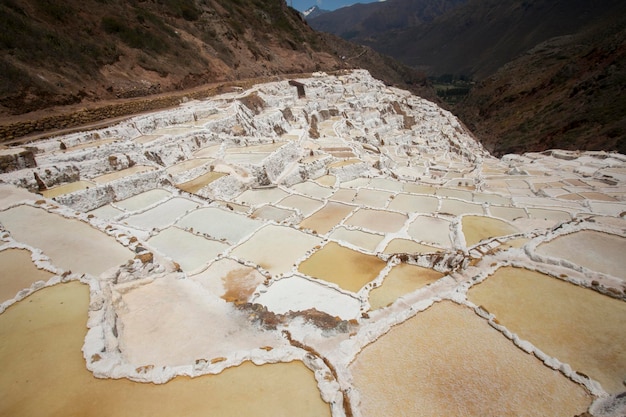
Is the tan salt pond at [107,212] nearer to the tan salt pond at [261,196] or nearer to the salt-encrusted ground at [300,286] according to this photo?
the salt-encrusted ground at [300,286]

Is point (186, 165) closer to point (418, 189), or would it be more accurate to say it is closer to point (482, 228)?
point (418, 189)

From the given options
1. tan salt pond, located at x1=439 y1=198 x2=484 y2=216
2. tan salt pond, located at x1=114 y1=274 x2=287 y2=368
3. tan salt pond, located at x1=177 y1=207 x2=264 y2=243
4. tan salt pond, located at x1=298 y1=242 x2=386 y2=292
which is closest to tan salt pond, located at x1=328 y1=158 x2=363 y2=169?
tan salt pond, located at x1=439 y1=198 x2=484 y2=216

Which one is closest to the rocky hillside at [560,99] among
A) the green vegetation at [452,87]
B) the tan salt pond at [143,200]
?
the green vegetation at [452,87]

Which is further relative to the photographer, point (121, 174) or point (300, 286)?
point (121, 174)

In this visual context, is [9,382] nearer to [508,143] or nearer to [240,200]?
[240,200]

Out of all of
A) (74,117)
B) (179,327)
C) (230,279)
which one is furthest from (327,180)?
(74,117)

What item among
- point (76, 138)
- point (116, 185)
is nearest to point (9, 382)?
point (116, 185)
